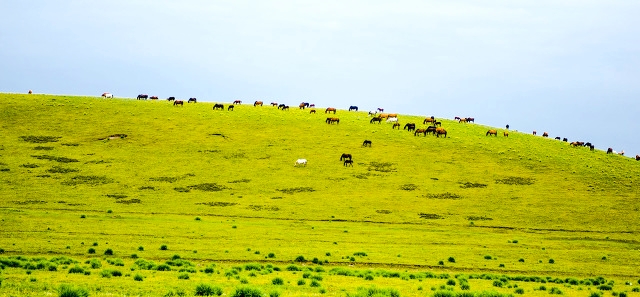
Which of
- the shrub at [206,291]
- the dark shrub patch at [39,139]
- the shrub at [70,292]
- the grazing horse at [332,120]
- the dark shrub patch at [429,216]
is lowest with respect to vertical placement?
the dark shrub patch at [429,216]

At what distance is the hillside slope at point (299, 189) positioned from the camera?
158 ft

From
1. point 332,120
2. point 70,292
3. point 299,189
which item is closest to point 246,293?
point 70,292

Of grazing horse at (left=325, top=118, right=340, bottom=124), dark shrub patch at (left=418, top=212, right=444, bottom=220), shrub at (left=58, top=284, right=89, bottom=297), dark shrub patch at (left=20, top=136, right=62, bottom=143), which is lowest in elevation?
dark shrub patch at (left=418, top=212, right=444, bottom=220)

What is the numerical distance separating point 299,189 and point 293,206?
8.75 m

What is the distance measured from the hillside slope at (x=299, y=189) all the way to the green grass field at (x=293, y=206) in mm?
353

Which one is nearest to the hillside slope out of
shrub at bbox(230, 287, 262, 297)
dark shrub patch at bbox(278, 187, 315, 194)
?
dark shrub patch at bbox(278, 187, 315, 194)

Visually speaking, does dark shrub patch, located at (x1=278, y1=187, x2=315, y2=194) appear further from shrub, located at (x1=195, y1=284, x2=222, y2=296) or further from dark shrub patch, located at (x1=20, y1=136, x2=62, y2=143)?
shrub, located at (x1=195, y1=284, x2=222, y2=296)

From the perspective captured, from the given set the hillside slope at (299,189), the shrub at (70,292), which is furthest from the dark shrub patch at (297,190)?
the shrub at (70,292)

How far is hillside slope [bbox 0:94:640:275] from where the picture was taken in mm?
48125

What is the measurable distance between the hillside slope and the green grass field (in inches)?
13.9

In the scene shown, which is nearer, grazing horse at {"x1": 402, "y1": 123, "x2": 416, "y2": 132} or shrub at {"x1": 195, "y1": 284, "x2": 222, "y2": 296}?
shrub at {"x1": 195, "y1": 284, "x2": 222, "y2": 296}

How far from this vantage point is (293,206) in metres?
70.1

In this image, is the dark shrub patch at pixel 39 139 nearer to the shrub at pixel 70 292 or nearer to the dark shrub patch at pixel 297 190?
the dark shrub patch at pixel 297 190

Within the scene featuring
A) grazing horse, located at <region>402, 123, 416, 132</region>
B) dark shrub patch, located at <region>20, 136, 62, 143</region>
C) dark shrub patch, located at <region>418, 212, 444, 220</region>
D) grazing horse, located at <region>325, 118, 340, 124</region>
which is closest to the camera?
dark shrub patch, located at <region>418, 212, 444, 220</region>
